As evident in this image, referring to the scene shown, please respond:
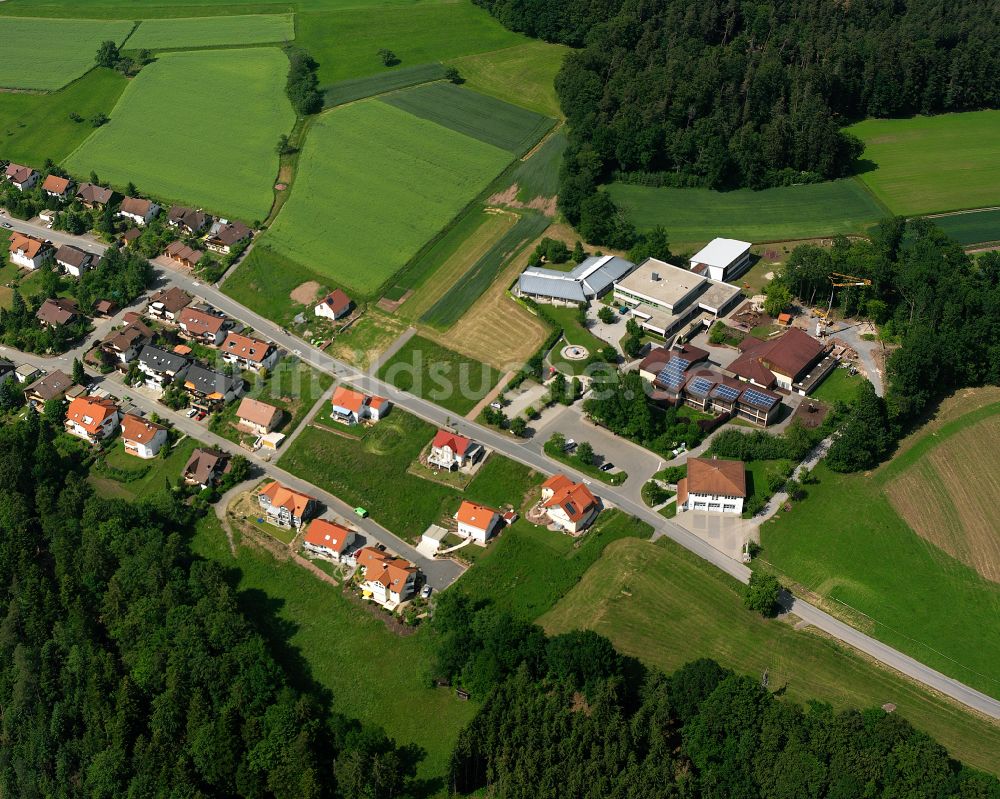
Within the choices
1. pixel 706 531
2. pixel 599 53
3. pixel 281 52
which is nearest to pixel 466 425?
pixel 706 531

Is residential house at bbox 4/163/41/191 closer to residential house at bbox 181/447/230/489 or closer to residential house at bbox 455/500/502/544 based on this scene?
residential house at bbox 181/447/230/489

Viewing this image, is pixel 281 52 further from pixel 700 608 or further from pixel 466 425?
pixel 700 608

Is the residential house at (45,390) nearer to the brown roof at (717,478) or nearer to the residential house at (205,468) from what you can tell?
the residential house at (205,468)

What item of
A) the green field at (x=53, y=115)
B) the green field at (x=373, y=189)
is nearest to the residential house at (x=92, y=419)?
the green field at (x=373, y=189)

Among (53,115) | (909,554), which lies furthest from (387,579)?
(53,115)

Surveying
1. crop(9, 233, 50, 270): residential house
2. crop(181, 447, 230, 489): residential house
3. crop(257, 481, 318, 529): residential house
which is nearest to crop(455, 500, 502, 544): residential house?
crop(257, 481, 318, 529): residential house
